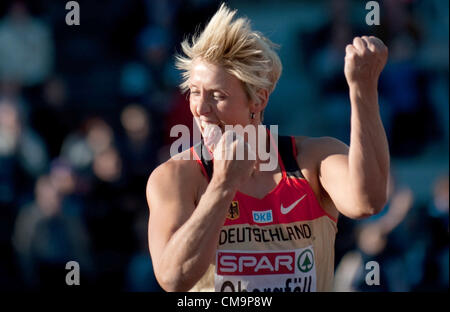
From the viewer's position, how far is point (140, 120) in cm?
834

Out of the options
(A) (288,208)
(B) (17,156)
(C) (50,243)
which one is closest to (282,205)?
(A) (288,208)

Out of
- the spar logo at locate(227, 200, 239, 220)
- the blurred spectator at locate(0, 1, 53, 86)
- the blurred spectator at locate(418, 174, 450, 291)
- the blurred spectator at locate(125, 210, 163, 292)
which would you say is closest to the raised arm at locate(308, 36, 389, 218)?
the spar logo at locate(227, 200, 239, 220)

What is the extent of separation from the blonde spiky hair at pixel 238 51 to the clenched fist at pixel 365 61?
0.63 metres

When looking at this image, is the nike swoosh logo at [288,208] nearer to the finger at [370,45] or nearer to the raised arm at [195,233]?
the raised arm at [195,233]

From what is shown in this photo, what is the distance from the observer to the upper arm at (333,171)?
3492 mm

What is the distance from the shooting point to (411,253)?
7.31 metres

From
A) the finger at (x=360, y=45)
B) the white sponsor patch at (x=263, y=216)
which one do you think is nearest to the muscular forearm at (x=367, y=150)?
the finger at (x=360, y=45)

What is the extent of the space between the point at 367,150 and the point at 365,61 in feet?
1.26

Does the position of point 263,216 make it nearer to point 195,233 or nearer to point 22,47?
point 195,233

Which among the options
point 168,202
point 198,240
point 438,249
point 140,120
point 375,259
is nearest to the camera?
point 198,240

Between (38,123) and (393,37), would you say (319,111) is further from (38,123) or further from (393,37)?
(38,123)

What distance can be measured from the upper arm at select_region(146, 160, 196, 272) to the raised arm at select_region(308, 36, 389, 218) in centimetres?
70
